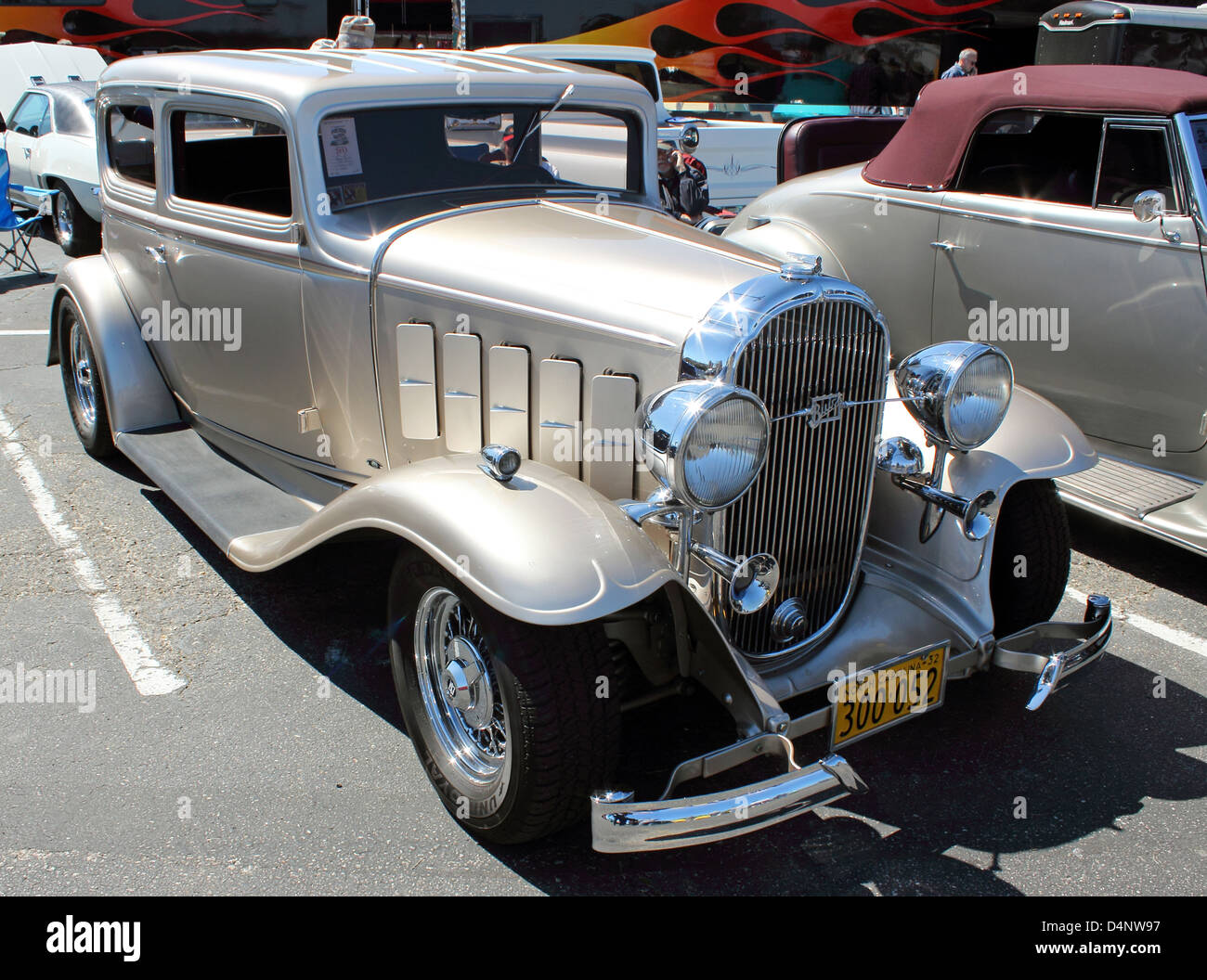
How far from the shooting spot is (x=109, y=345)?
14.3 ft

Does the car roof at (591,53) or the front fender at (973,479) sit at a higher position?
the car roof at (591,53)

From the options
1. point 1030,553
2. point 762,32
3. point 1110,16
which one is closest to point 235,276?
point 1030,553

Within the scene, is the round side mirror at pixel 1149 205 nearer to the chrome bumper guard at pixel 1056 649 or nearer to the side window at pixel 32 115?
the chrome bumper guard at pixel 1056 649

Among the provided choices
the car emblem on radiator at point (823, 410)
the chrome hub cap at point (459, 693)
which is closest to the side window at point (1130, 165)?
the car emblem on radiator at point (823, 410)

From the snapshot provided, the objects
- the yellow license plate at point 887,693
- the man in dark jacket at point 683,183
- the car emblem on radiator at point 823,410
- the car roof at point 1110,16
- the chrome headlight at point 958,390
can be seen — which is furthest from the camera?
the man in dark jacket at point 683,183

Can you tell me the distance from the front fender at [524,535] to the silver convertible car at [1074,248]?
96.1 inches

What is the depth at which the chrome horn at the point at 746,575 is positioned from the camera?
7.73 ft

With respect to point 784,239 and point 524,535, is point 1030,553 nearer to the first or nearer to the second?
point 524,535

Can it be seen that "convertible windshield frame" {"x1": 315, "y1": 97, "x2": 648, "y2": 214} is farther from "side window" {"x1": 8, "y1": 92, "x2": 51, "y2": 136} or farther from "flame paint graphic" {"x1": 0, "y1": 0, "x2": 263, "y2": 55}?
"flame paint graphic" {"x1": 0, "y1": 0, "x2": 263, "y2": 55}

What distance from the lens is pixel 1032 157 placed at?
503cm

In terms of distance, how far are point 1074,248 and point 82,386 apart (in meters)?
4.48

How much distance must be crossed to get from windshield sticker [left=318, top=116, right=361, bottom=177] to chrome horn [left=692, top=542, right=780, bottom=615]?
5.93ft
